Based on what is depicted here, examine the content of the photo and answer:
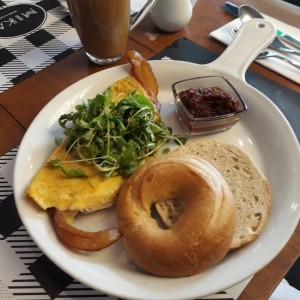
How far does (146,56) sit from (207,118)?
0.60 meters

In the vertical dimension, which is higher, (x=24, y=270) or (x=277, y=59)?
(x=277, y=59)

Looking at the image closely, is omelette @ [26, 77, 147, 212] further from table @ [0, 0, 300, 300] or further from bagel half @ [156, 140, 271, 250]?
table @ [0, 0, 300, 300]

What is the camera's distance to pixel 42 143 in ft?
4.52

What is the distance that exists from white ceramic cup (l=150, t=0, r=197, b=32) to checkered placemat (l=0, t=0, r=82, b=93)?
426 millimetres

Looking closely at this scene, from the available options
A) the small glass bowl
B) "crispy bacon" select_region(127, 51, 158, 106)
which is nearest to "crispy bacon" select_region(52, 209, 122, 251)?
the small glass bowl

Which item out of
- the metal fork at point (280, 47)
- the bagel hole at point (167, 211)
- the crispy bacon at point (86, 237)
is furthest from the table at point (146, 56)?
the crispy bacon at point (86, 237)

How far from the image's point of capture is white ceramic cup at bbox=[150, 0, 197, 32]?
1.82 m

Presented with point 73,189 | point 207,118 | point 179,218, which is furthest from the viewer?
point 207,118

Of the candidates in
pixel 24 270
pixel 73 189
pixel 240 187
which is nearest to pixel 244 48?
pixel 240 187

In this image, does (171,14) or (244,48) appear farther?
(171,14)

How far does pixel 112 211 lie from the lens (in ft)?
4.06

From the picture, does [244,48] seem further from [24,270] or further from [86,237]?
[24,270]

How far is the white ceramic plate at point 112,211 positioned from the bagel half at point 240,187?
0.11ft

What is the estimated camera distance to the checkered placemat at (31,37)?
1.79m
